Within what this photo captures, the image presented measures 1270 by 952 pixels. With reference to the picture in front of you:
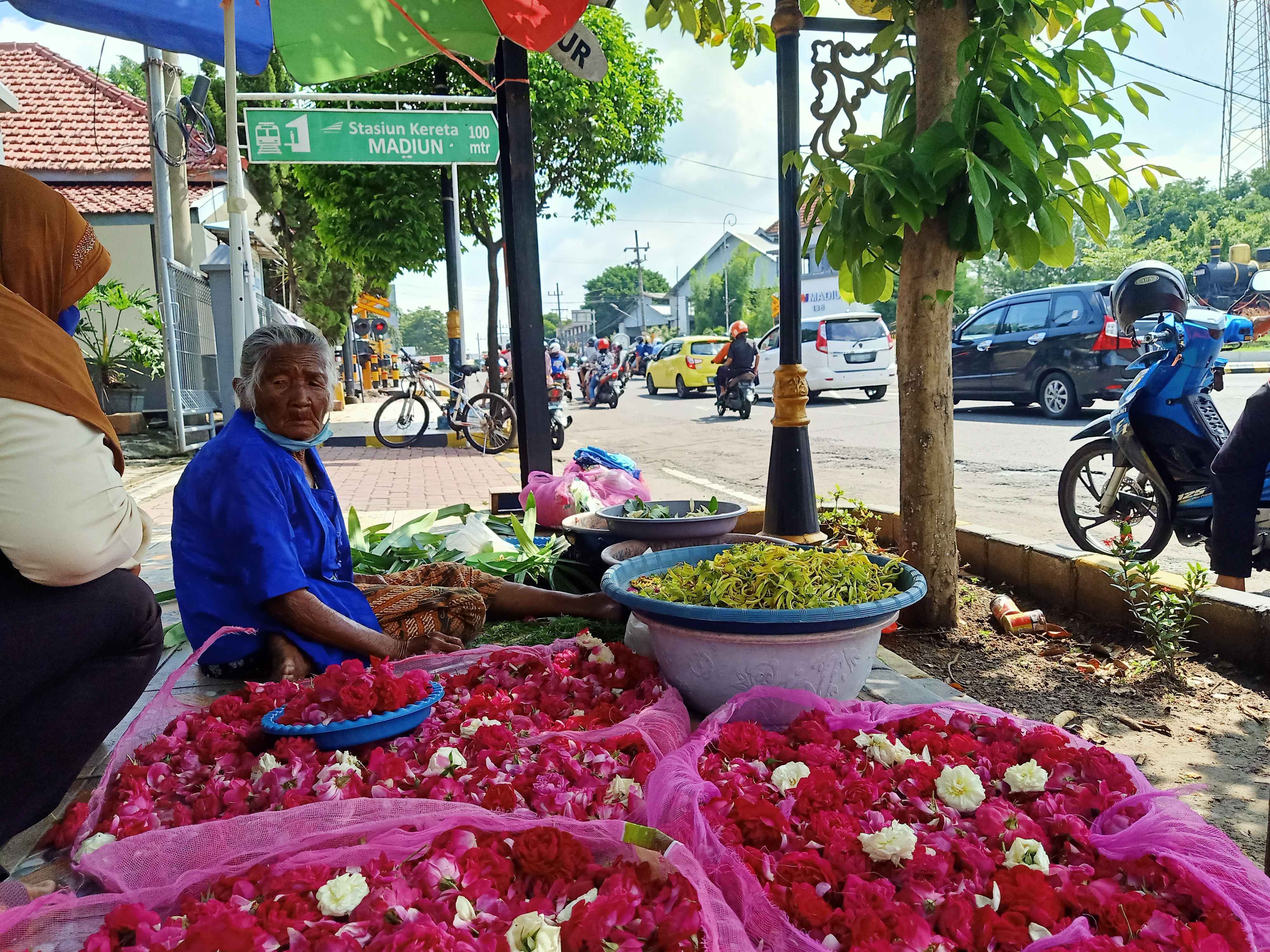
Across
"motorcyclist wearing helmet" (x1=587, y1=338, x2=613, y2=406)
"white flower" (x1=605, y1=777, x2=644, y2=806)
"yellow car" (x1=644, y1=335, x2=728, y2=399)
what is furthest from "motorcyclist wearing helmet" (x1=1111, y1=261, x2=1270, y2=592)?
"yellow car" (x1=644, y1=335, x2=728, y2=399)

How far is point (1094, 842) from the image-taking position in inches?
69.5

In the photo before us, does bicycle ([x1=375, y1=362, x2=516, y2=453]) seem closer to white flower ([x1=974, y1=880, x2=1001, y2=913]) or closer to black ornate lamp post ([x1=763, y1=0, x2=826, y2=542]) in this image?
black ornate lamp post ([x1=763, y1=0, x2=826, y2=542])

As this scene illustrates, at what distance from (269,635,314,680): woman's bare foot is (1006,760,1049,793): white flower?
7.03 ft

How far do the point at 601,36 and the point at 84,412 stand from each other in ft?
49.4

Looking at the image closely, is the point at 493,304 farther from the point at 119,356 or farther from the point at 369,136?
the point at 369,136

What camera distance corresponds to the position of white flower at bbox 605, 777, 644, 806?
1.93 metres

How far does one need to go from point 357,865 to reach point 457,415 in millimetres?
11153

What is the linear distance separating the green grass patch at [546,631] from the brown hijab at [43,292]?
4.94 feet

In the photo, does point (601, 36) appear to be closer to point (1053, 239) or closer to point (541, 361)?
point (541, 361)

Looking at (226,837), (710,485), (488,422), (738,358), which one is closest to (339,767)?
(226,837)

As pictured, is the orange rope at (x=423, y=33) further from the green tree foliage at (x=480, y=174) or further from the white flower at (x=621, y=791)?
the green tree foliage at (x=480, y=174)

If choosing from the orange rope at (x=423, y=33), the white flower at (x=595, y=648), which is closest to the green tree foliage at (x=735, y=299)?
the orange rope at (x=423, y=33)

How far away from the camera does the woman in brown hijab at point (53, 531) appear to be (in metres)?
1.87

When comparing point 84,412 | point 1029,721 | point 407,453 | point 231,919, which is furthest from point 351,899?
point 407,453
